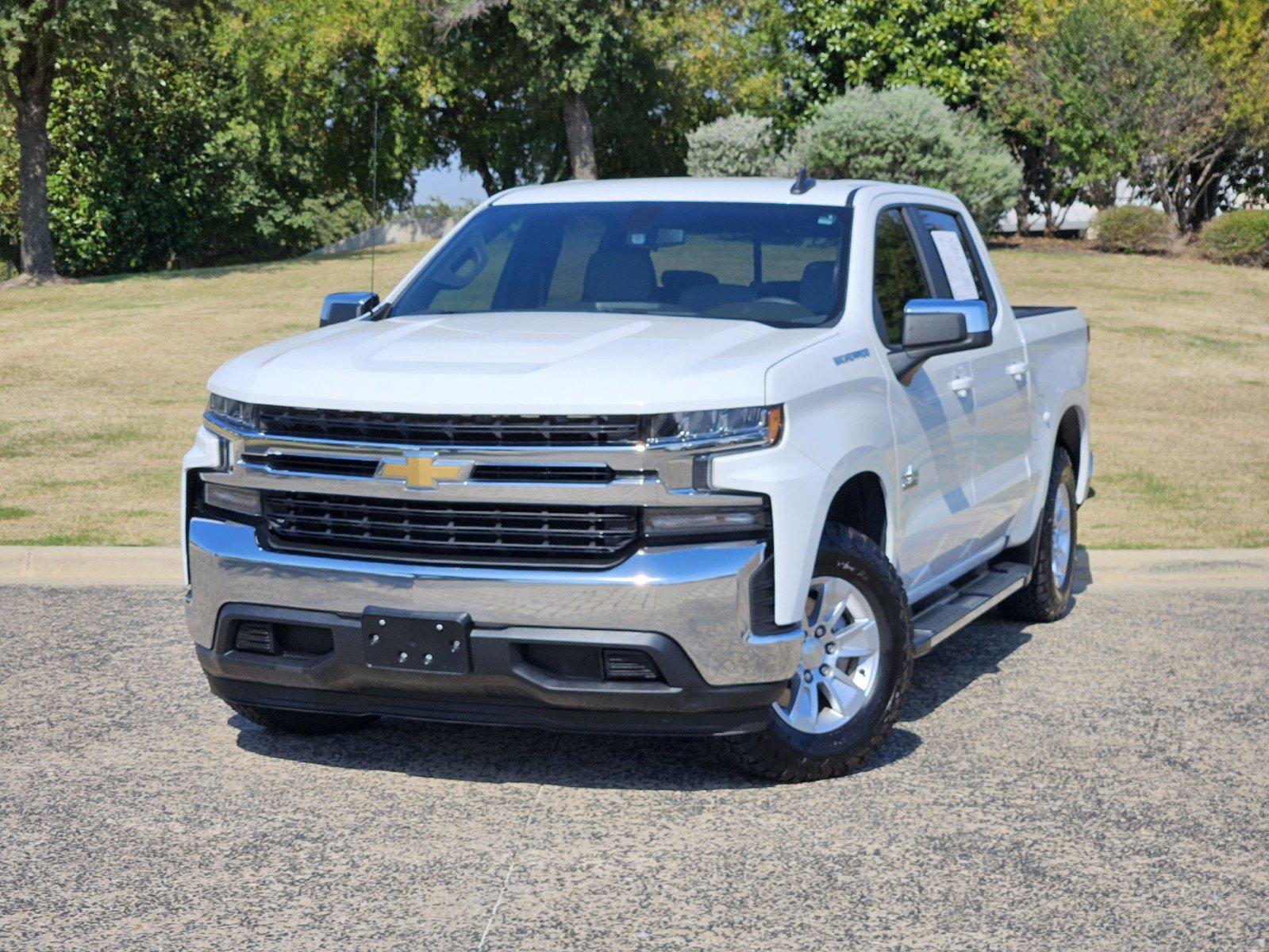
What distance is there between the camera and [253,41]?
160ft

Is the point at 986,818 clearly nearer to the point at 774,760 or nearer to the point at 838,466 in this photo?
the point at 774,760

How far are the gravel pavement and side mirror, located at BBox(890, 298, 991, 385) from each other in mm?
1395

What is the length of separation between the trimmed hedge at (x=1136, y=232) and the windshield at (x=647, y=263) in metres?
30.7

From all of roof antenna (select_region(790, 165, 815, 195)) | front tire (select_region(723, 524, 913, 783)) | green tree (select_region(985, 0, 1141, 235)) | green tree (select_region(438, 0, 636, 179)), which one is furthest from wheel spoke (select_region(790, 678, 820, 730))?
green tree (select_region(985, 0, 1141, 235))

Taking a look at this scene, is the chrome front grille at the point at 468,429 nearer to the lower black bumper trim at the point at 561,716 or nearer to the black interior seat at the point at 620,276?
the lower black bumper trim at the point at 561,716

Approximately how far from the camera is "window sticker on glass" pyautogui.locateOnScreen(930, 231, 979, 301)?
7609mm

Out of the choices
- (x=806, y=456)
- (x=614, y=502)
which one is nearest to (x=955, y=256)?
(x=806, y=456)

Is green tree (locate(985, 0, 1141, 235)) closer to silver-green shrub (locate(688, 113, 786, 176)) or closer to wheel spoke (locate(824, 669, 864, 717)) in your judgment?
silver-green shrub (locate(688, 113, 786, 176))

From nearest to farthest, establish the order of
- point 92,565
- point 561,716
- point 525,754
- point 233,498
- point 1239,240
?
point 561,716 < point 233,498 < point 525,754 < point 92,565 < point 1239,240

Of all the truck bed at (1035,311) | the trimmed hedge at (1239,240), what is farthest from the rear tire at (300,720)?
the trimmed hedge at (1239,240)

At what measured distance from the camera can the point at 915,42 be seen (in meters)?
37.5

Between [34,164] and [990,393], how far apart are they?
3135cm

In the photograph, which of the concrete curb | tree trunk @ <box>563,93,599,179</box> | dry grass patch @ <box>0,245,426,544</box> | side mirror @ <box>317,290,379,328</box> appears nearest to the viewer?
side mirror @ <box>317,290,379,328</box>

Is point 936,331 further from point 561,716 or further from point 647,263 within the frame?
point 561,716
